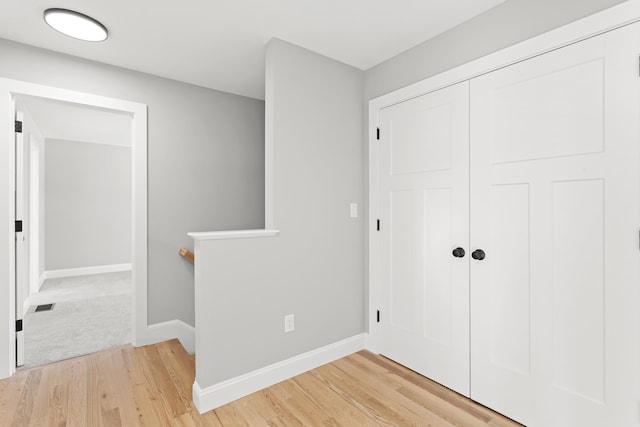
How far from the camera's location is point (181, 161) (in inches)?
119

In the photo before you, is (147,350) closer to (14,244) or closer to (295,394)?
(14,244)

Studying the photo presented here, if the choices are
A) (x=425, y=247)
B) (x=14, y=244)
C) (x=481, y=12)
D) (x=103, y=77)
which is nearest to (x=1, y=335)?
(x=14, y=244)

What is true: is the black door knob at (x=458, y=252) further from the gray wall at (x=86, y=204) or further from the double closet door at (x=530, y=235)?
the gray wall at (x=86, y=204)

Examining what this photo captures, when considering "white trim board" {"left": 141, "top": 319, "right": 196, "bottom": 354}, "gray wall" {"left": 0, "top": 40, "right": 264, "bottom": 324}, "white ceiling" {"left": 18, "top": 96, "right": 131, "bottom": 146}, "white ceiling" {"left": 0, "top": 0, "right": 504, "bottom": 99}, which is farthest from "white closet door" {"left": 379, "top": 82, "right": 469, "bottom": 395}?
"white ceiling" {"left": 18, "top": 96, "right": 131, "bottom": 146}

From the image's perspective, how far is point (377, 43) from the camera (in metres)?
2.30

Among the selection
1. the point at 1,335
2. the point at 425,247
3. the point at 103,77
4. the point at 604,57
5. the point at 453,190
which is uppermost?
the point at 103,77

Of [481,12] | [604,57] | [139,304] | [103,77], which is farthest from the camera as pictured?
[139,304]

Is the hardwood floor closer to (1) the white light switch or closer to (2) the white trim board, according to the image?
(2) the white trim board

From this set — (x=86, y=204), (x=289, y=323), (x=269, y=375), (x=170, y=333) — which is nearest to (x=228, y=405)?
(x=269, y=375)

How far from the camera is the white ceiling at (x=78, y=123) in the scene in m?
3.85

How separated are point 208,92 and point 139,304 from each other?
209 centimetres

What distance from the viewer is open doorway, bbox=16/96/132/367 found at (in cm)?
325

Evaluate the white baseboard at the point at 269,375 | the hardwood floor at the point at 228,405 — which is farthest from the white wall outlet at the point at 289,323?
the hardwood floor at the point at 228,405

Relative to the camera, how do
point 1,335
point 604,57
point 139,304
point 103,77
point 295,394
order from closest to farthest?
point 604,57
point 295,394
point 1,335
point 103,77
point 139,304
